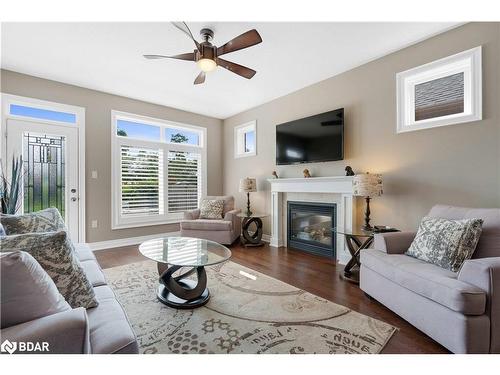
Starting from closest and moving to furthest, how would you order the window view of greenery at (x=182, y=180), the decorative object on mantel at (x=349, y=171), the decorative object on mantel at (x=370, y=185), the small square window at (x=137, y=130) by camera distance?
the decorative object on mantel at (x=370, y=185)
the decorative object on mantel at (x=349, y=171)
the small square window at (x=137, y=130)
the window view of greenery at (x=182, y=180)

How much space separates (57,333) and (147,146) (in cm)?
422

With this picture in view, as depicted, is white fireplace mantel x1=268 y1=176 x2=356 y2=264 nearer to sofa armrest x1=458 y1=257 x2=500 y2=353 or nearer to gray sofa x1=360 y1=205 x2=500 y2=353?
gray sofa x1=360 y1=205 x2=500 y2=353

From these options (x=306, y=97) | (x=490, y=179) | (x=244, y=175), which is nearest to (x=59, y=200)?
(x=244, y=175)

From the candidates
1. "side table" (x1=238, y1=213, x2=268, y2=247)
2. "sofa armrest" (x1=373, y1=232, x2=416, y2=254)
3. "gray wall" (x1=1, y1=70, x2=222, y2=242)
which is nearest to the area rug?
"sofa armrest" (x1=373, y1=232, x2=416, y2=254)

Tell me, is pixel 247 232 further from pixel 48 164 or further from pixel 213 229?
pixel 48 164

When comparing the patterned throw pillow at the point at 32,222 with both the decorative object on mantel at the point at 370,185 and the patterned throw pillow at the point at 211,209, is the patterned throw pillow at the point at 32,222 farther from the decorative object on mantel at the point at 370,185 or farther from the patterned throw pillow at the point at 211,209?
the decorative object on mantel at the point at 370,185

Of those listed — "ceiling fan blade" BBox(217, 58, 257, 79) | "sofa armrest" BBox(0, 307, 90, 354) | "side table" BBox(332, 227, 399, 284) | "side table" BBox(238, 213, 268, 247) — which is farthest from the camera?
"side table" BBox(238, 213, 268, 247)

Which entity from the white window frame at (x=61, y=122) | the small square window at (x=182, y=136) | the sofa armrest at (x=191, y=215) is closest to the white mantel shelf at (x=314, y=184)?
the sofa armrest at (x=191, y=215)

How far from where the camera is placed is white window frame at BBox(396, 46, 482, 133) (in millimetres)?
2305

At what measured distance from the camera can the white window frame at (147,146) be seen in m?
4.23

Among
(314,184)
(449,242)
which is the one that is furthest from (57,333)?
(314,184)

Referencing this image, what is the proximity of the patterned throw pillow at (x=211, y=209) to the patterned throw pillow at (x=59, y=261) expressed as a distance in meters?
3.25

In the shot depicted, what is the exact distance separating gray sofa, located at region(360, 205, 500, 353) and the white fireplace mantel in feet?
2.77
